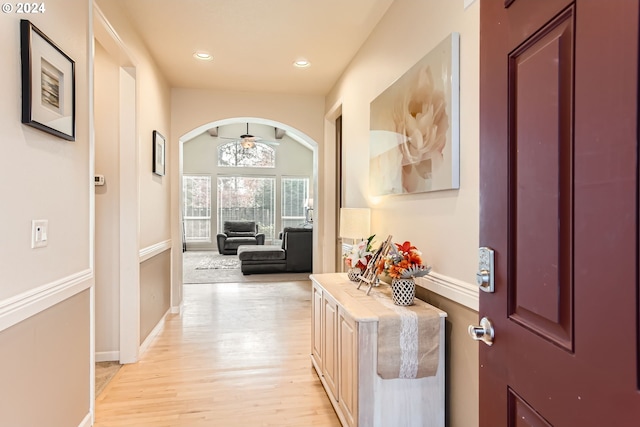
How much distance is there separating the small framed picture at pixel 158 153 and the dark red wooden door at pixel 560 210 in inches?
131

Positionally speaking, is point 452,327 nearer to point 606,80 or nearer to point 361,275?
point 361,275

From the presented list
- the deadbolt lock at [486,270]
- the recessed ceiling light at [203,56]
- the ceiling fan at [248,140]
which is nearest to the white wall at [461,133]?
the deadbolt lock at [486,270]

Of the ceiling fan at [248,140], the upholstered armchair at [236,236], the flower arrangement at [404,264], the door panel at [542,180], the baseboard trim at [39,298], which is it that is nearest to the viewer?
the door panel at [542,180]

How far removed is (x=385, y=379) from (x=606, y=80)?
1.58m

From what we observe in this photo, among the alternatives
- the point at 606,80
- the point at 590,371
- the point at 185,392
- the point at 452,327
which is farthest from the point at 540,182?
the point at 185,392

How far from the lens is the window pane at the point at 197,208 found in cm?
1080

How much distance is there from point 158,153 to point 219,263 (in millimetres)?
4957

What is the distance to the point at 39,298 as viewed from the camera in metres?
1.55

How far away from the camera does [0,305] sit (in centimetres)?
130

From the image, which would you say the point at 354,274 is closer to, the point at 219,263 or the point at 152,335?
the point at 152,335

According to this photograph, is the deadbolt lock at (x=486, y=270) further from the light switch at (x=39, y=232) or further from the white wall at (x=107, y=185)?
the white wall at (x=107, y=185)

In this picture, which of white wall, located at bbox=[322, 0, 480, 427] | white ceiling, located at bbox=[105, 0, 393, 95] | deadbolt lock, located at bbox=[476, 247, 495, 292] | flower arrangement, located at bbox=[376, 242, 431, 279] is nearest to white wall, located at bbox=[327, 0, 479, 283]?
white wall, located at bbox=[322, 0, 480, 427]

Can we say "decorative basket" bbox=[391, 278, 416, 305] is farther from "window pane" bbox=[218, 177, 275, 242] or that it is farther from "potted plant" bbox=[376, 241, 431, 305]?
"window pane" bbox=[218, 177, 275, 242]

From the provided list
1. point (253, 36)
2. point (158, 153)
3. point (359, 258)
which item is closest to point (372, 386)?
point (359, 258)
